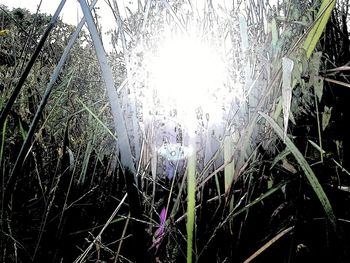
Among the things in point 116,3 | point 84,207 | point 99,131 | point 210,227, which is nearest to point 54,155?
point 99,131

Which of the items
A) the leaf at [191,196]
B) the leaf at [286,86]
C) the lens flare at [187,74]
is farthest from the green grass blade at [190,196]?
the lens flare at [187,74]

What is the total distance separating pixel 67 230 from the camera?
722 mm

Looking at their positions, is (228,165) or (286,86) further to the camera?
(228,165)

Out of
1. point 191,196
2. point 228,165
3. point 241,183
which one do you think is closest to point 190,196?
point 191,196

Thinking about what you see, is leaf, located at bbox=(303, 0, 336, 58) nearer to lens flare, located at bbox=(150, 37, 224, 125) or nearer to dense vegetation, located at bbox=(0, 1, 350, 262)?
dense vegetation, located at bbox=(0, 1, 350, 262)

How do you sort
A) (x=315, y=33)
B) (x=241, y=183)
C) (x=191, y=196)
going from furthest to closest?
(x=241, y=183)
(x=315, y=33)
(x=191, y=196)

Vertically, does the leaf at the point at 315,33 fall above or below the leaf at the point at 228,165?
above

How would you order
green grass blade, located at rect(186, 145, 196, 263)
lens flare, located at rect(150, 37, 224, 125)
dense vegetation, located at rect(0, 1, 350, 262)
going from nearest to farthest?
green grass blade, located at rect(186, 145, 196, 263), dense vegetation, located at rect(0, 1, 350, 262), lens flare, located at rect(150, 37, 224, 125)

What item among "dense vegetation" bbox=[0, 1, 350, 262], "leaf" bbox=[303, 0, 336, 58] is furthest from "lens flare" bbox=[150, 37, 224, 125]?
"leaf" bbox=[303, 0, 336, 58]

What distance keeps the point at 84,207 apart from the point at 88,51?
27.7 inches

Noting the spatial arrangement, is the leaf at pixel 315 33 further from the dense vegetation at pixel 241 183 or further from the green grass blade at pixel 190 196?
the green grass blade at pixel 190 196

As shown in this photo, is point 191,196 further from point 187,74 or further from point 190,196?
point 187,74

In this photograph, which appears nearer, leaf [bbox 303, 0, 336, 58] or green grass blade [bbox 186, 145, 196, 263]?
green grass blade [bbox 186, 145, 196, 263]

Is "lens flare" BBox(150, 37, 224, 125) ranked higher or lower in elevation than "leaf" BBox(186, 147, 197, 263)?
higher
